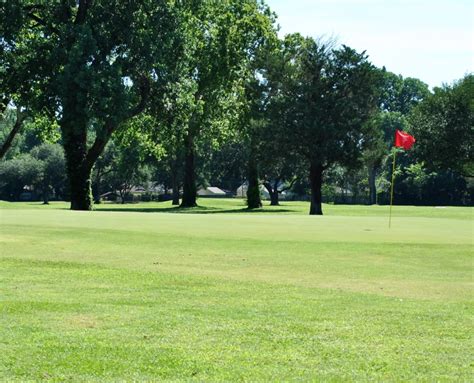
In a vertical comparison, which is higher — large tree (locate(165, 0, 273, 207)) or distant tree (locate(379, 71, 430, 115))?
distant tree (locate(379, 71, 430, 115))

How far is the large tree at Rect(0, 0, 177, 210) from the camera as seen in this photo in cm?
4559

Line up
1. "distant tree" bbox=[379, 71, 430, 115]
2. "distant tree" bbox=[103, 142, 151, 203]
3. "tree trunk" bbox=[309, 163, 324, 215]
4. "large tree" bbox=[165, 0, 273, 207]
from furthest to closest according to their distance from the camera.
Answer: "distant tree" bbox=[379, 71, 430, 115]
"distant tree" bbox=[103, 142, 151, 203]
"tree trunk" bbox=[309, 163, 324, 215]
"large tree" bbox=[165, 0, 273, 207]

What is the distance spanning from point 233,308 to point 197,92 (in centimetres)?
5445

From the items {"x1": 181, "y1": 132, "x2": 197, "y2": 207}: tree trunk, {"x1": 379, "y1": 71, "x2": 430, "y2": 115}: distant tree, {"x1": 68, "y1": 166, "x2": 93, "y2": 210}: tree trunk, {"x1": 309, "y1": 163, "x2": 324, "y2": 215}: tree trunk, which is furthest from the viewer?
{"x1": 379, "y1": 71, "x2": 430, "y2": 115}: distant tree

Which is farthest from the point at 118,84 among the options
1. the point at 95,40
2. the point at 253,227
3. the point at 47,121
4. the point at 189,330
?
the point at 189,330

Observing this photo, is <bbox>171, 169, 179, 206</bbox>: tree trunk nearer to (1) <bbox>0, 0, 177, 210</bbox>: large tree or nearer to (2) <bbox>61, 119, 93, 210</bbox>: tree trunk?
(2) <bbox>61, 119, 93, 210</bbox>: tree trunk

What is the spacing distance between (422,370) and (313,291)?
591 cm

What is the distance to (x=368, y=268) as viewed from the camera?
57.6 ft

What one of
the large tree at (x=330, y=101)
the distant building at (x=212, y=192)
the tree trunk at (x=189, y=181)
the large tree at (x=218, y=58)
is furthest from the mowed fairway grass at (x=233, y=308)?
the distant building at (x=212, y=192)

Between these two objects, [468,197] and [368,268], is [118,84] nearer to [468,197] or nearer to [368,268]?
[368,268]

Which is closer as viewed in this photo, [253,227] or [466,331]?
[466,331]

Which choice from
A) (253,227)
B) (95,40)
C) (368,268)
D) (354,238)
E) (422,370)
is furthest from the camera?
(95,40)

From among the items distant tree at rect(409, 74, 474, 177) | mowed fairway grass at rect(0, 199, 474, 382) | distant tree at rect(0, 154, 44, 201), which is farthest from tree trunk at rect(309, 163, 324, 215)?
distant tree at rect(0, 154, 44, 201)

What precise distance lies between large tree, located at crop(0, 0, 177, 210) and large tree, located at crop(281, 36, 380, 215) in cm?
1867
